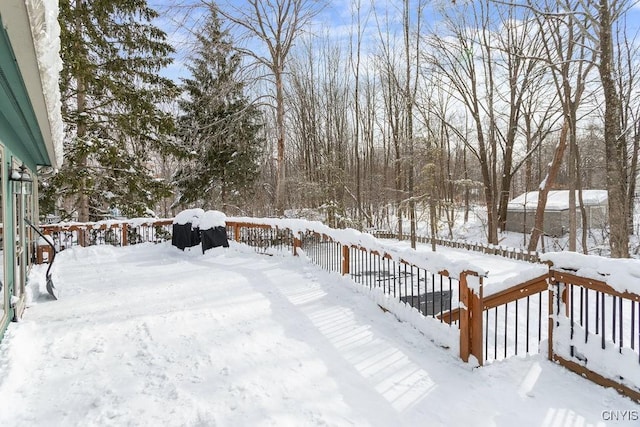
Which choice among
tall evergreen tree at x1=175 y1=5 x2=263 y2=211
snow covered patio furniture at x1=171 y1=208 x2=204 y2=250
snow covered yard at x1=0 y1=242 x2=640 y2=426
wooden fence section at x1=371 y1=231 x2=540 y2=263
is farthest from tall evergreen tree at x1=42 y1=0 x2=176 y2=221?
wooden fence section at x1=371 y1=231 x2=540 y2=263

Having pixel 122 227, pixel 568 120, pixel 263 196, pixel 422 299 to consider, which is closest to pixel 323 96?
pixel 263 196

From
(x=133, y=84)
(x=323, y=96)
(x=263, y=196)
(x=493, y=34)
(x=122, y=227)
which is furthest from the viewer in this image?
(x=263, y=196)

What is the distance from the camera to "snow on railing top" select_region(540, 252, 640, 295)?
2.41 meters

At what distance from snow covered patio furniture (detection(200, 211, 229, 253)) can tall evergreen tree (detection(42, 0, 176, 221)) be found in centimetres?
454

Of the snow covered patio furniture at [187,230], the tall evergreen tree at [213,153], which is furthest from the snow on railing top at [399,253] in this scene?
the tall evergreen tree at [213,153]

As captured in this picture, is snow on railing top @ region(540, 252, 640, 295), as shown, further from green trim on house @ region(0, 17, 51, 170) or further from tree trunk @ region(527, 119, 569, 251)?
tree trunk @ region(527, 119, 569, 251)

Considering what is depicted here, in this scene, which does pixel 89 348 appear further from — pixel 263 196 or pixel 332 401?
pixel 263 196

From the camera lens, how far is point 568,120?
12688 millimetres

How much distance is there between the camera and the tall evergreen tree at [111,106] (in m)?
10.9

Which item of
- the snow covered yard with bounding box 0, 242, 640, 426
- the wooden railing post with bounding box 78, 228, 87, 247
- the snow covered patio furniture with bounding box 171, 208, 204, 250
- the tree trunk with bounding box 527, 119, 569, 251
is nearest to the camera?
the snow covered yard with bounding box 0, 242, 640, 426

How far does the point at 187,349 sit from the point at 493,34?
53.4 ft

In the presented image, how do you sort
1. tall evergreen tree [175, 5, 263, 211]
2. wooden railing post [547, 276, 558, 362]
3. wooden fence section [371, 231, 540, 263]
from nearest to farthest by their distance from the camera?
wooden railing post [547, 276, 558, 362] < wooden fence section [371, 231, 540, 263] < tall evergreen tree [175, 5, 263, 211]

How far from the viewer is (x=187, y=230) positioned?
30.2 feet

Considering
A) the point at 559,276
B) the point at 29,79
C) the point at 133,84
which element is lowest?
the point at 559,276
